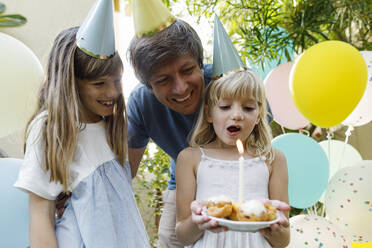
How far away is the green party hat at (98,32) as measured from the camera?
125 cm

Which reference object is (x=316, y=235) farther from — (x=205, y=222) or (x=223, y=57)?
(x=205, y=222)

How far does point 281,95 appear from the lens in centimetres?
227

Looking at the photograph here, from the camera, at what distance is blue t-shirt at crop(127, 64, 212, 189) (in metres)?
1.65

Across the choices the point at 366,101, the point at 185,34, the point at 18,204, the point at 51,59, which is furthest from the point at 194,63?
the point at 366,101

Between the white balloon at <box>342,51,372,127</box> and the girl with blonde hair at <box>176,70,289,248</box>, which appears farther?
the white balloon at <box>342,51,372,127</box>

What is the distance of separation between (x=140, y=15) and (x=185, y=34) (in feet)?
0.69

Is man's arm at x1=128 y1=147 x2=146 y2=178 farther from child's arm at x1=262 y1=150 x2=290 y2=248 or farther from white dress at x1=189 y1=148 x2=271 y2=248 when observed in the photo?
child's arm at x1=262 y1=150 x2=290 y2=248

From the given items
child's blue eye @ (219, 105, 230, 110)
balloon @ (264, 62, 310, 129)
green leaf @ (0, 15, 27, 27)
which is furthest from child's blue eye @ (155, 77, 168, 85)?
green leaf @ (0, 15, 27, 27)

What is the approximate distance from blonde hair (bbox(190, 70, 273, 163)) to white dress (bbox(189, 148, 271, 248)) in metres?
0.07

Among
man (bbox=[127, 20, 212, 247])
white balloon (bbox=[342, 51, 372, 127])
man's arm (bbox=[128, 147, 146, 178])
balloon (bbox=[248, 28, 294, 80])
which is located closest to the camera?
man (bbox=[127, 20, 212, 247])

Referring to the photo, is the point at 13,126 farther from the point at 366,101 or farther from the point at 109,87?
the point at 366,101

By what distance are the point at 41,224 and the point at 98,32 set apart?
0.64 m

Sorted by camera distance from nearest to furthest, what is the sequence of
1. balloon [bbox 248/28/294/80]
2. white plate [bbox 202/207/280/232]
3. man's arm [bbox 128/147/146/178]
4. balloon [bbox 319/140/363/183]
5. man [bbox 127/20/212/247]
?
1. white plate [bbox 202/207/280/232]
2. man [bbox 127/20/212/247]
3. man's arm [bbox 128/147/146/178]
4. balloon [bbox 319/140/363/183]
5. balloon [bbox 248/28/294/80]

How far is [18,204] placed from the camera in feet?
4.80
